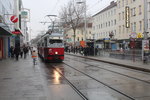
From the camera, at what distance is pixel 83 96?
8250 millimetres

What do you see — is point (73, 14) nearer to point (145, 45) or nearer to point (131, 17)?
point (131, 17)

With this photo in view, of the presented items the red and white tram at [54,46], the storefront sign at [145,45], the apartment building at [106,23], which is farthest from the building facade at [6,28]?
the apartment building at [106,23]

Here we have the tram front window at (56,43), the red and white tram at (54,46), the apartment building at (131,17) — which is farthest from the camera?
the apartment building at (131,17)

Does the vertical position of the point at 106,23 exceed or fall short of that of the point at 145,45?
it exceeds it

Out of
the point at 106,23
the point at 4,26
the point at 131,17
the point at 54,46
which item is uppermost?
the point at 106,23

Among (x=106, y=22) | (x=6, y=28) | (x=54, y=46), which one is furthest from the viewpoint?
(x=106, y=22)

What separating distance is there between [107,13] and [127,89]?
6386 centimetres

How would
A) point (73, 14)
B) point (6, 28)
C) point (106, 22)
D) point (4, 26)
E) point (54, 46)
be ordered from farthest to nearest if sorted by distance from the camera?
point (106, 22) → point (73, 14) → point (6, 28) → point (54, 46) → point (4, 26)

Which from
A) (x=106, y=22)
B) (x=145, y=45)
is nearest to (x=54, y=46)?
(x=145, y=45)

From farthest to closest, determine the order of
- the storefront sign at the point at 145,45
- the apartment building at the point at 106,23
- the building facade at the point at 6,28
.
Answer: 1. the apartment building at the point at 106,23
2. the building facade at the point at 6,28
3. the storefront sign at the point at 145,45

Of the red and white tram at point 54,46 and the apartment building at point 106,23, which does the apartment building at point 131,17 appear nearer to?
the apartment building at point 106,23

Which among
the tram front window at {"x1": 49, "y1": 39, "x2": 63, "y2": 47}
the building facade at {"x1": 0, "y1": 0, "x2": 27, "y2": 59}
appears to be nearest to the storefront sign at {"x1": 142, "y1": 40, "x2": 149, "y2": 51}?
the tram front window at {"x1": 49, "y1": 39, "x2": 63, "y2": 47}

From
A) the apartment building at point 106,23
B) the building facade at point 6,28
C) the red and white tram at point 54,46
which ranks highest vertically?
the apartment building at point 106,23

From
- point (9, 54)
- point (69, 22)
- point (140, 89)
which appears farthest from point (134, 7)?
point (140, 89)
